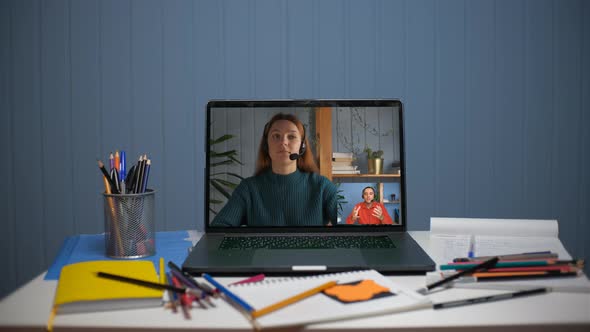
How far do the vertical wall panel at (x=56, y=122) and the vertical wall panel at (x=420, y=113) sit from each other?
1298 millimetres

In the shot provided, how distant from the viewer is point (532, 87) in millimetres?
2031

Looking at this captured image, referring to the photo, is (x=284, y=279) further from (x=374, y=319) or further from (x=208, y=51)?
(x=208, y=51)

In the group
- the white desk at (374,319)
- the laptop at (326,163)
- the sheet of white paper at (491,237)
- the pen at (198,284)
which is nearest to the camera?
the white desk at (374,319)

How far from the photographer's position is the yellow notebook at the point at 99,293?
2.42ft

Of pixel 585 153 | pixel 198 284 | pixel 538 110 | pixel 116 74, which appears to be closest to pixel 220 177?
pixel 198 284

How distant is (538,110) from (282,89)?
996 mm

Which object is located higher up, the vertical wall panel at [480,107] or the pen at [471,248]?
the vertical wall panel at [480,107]

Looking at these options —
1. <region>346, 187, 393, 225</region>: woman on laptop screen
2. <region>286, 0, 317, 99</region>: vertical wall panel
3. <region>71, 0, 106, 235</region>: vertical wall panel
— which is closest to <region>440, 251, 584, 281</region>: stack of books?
<region>346, 187, 393, 225</region>: woman on laptop screen

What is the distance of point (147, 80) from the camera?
200 cm

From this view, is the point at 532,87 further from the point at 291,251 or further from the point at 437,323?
the point at 437,323

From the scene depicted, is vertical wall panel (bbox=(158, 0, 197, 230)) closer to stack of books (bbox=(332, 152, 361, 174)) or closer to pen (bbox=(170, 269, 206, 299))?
stack of books (bbox=(332, 152, 361, 174))

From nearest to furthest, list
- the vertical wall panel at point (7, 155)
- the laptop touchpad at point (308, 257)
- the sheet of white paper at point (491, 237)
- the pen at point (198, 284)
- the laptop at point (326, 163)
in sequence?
the pen at point (198, 284) < the laptop touchpad at point (308, 257) < the sheet of white paper at point (491, 237) < the laptop at point (326, 163) < the vertical wall panel at point (7, 155)

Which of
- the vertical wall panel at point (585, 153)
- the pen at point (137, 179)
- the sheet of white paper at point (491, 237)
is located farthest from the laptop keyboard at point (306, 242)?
the vertical wall panel at point (585, 153)

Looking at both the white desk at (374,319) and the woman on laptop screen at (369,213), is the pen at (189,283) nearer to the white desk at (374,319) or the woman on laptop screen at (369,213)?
the white desk at (374,319)
